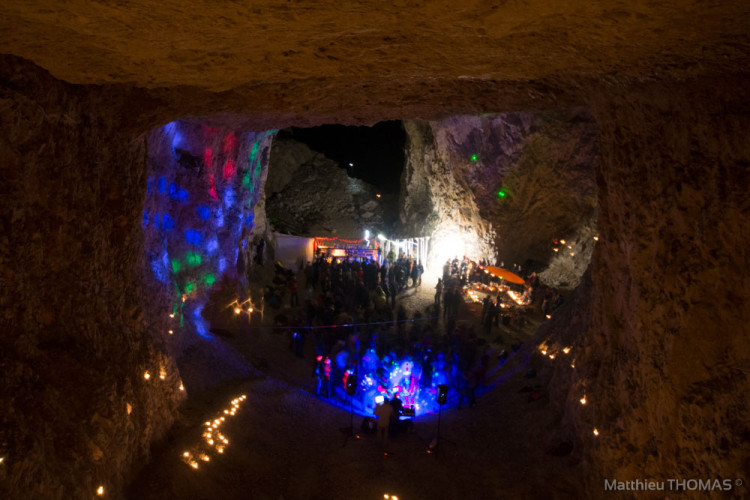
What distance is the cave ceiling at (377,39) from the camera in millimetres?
2457

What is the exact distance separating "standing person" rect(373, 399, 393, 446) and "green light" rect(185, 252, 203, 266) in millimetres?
6659

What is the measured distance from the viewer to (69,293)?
16.8ft

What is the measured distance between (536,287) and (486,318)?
342 centimetres

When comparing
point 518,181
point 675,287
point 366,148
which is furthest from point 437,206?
point 675,287

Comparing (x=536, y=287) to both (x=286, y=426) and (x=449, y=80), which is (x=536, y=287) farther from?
(x=449, y=80)

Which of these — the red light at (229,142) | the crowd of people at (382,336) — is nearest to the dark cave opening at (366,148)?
the crowd of people at (382,336)

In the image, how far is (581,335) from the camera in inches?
306

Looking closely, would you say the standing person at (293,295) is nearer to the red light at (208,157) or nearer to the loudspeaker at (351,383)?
the red light at (208,157)

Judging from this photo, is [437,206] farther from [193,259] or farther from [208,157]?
[193,259]

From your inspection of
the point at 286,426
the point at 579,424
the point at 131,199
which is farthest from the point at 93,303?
the point at 579,424

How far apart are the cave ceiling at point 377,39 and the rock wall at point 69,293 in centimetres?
86

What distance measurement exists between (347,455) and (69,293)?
4966 mm

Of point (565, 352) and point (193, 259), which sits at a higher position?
point (193, 259)

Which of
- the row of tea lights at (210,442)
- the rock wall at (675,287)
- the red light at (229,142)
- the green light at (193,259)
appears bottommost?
the row of tea lights at (210,442)
